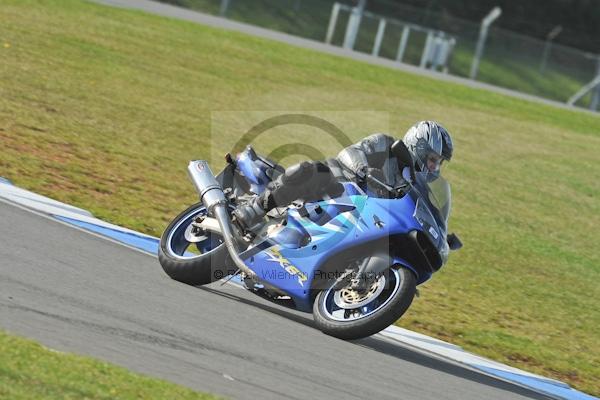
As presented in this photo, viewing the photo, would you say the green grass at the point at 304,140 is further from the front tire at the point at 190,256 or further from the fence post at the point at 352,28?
the fence post at the point at 352,28

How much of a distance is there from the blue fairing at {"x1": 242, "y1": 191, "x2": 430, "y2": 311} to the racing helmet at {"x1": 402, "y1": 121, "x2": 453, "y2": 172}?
411 millimetres

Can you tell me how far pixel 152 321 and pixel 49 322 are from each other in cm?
80

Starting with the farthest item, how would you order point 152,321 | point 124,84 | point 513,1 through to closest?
point 513,1
point 124,84
point 152,321

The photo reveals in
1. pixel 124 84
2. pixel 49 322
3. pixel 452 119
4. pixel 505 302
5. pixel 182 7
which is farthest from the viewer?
pixel 182 7

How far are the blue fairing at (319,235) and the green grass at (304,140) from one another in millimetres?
1865

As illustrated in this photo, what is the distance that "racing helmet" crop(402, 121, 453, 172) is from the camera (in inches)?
317

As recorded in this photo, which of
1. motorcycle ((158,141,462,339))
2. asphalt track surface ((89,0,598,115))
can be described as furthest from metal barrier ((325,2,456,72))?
motorcycle ((158,141,462,339))

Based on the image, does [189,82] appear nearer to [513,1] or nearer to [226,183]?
[226,183]

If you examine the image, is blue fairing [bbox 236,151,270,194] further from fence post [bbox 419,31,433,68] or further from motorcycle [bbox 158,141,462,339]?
fence post [bbox 419,31,433,68]

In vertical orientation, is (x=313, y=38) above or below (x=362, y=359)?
below

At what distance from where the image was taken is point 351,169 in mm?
8086

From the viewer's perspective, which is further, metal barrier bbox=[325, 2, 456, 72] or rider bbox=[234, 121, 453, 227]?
metal barrier bbox=[325, 2, 456, 72]

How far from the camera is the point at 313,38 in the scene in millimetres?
37062

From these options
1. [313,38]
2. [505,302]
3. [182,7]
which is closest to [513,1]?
[313,38]
